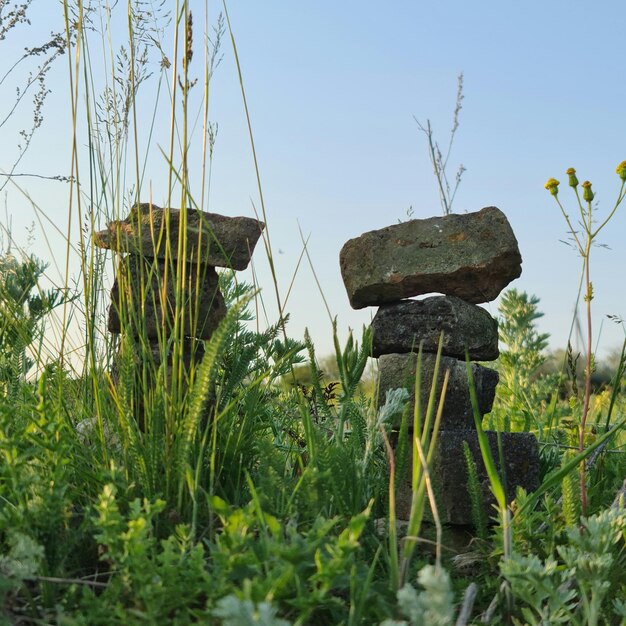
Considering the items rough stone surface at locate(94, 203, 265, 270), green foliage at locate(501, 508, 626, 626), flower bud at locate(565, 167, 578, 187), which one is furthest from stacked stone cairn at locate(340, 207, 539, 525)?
green foliage at locate(501, 508, 626, 626)

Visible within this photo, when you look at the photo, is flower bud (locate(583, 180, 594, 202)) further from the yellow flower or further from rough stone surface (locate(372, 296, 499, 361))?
rough stone surface (locate(372, 296, 499, 361))

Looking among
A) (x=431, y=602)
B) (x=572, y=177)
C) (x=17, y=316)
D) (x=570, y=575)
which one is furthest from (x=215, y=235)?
(x=431, y=602)

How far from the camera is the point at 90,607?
5.62ft

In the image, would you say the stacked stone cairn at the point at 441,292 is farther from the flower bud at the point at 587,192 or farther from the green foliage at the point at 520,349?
the green foliage at the point at 520,349

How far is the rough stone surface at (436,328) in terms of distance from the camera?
10.7ft

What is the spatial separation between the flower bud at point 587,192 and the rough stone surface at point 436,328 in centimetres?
78

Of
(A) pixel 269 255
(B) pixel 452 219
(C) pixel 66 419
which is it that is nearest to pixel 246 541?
(C) pixel 66 419

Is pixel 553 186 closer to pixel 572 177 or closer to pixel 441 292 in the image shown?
pixel 572 177

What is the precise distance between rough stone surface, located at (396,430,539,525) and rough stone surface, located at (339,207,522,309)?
63cm

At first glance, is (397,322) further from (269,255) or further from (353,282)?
(269,255)

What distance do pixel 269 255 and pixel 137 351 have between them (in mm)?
688

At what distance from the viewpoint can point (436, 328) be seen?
10.7 feet

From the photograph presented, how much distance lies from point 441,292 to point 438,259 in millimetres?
162

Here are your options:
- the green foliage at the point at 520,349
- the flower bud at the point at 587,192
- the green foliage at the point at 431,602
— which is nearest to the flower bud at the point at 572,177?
the flower bud at the point at 587,192
